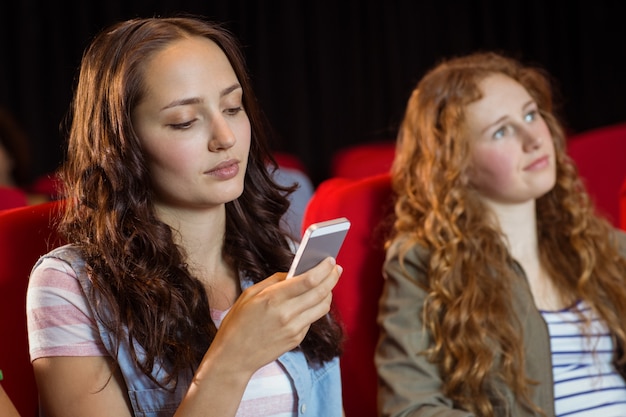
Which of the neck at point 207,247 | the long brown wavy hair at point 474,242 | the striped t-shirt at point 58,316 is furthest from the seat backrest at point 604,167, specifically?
the striped t-shirt at point 58,316

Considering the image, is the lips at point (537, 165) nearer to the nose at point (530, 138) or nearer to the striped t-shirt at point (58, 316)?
the nose at point (530, 138)

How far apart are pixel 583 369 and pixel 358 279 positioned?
471 millimetres

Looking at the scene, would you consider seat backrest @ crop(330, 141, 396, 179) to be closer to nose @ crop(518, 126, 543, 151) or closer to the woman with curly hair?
nose @ crop(518, 126, 543, 151)

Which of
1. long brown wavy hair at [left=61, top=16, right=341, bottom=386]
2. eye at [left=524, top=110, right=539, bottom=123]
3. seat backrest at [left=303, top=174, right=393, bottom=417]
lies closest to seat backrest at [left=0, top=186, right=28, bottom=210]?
long brown wavy hair at [left=61, top=16, right=341, bottom=386]

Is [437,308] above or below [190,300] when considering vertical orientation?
below

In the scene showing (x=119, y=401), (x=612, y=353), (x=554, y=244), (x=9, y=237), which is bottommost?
(x=612, y=353)

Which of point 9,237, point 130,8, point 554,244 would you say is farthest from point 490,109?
point 130,8

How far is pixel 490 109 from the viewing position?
192 cm

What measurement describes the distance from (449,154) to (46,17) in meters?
2.47

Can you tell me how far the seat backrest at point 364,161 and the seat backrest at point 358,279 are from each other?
108cm

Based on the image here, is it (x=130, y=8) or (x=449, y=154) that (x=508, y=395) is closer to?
(x=449, y=154)

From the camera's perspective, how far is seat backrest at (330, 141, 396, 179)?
3240 mm

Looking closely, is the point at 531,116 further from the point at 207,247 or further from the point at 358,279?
the point at 207,247

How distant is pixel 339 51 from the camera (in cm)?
424
